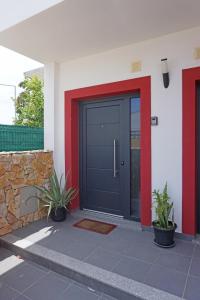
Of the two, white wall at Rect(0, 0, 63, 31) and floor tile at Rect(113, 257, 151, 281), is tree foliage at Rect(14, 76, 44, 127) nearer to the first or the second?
white wall at Rect(0, 0, 63, 31)

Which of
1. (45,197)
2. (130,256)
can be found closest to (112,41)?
(45,197)

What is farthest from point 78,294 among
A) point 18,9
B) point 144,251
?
point 18,9

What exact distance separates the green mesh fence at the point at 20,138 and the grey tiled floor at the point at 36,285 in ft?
6.01

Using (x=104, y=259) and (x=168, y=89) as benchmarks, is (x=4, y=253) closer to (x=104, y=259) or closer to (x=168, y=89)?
(x=104, y=259)

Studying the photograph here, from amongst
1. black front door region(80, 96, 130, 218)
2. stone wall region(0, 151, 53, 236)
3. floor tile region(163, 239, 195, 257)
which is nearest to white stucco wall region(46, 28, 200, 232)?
floor tile region(163, 239, 195, 257)

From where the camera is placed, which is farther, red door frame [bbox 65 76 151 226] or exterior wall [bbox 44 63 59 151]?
exterior wall [bbox 44 63 59 151]

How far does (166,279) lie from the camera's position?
2.23 m

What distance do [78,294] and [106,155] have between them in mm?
2318

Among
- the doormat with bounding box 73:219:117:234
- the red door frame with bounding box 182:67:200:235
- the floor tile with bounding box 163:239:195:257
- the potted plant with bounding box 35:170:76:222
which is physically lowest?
the floor tile with bounding box 163:239:195:257

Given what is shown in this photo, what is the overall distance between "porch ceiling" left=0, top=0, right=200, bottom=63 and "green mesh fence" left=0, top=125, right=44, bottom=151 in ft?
4.45

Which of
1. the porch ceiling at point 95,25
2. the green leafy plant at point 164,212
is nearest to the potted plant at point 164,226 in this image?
the green leafy plant at point 164,212

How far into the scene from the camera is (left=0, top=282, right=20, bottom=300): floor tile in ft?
7.03

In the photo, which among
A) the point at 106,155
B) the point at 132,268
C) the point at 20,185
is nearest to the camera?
the point at 132,268

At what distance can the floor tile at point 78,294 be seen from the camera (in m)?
2.11
